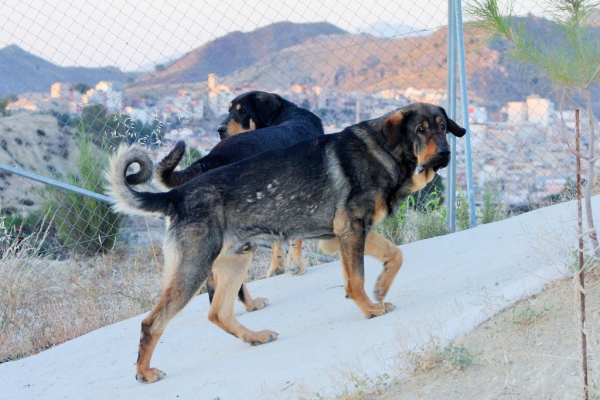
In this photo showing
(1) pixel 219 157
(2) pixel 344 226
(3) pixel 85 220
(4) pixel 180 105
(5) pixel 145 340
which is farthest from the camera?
(3) pixel 85 220

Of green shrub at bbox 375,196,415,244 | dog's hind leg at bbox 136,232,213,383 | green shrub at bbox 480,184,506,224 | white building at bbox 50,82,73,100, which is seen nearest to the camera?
dog's hind leg at bbox 136,232,213,383

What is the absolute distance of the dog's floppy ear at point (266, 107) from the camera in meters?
7.50

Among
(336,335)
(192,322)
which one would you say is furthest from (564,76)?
(192,322)

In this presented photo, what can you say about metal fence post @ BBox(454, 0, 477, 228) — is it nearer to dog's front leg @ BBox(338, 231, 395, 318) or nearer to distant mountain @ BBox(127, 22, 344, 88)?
distant mountain @ BBox(127, 22, 344, 88)

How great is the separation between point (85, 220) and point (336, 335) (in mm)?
5085

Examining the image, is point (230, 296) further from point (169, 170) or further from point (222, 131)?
point (222, 131)

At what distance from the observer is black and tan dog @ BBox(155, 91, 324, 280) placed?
586 cm

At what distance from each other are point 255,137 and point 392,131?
1463 millimetres

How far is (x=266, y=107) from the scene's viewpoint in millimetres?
7516

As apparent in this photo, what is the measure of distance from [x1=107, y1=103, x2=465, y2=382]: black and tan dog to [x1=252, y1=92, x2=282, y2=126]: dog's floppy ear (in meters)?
2.04

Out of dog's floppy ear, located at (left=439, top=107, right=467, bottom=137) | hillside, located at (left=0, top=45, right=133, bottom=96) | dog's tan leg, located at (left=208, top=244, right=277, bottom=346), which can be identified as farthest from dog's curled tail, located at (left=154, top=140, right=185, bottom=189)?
hillside, located at (left=0, top=45, right=133, bottom=96)

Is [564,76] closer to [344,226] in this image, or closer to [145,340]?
[344,226]

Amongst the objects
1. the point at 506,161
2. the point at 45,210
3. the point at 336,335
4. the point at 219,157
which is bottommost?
the point at 45,210

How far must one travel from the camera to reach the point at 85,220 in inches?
359
